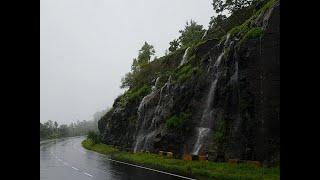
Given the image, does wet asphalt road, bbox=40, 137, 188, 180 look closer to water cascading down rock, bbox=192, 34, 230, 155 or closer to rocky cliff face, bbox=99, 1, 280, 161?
water cascading down rock, bbox=192, 34, 230, 155

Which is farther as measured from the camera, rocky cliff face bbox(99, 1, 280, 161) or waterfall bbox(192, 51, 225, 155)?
waterfall bbox(192, 51, 225, 155)

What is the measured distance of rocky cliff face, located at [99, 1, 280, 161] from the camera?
862 inches

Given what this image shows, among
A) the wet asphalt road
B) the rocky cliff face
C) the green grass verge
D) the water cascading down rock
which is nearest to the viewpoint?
the wet asphalt road

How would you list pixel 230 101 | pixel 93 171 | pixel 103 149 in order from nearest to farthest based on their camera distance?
pixel 93 171
pixel 230 101
pixel 103 149

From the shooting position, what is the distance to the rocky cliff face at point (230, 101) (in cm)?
2191

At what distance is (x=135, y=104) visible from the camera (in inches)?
1935

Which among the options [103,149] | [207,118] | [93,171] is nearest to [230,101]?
[207,118]

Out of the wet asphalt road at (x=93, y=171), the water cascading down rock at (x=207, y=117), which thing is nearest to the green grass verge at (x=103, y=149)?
the wet asphalt road at (x=93, y=171)

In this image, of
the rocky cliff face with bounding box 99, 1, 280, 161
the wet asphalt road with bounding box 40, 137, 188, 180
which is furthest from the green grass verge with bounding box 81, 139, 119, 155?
the wet asphalt road with bounding box 40, 137, 188, 180

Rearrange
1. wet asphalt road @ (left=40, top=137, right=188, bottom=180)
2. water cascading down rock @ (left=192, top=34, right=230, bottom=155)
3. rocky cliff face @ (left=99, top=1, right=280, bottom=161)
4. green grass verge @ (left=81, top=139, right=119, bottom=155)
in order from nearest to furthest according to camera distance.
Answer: wet asphalt road @ (left=40, top=137, right=188, bottom=180) < rocky cliff face @ (left=99, top=1, right=280, bottom=161) < water cascading down rock @ (left=192, top=34, right=230, bottom=155) < green grass verge @ (left=81, top=139, right=119, bottom=155)

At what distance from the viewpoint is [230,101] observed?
997 inches

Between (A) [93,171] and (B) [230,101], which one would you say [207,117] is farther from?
(A) [93,171]

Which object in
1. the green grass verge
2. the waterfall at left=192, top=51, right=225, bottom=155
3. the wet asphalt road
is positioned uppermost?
the waterfall at left=192, top=51, right=225, bottom=155
